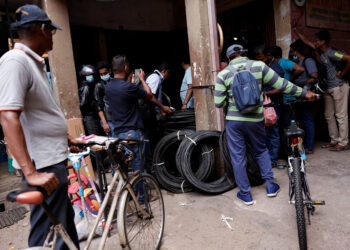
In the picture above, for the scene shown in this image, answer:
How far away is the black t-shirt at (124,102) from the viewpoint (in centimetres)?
396

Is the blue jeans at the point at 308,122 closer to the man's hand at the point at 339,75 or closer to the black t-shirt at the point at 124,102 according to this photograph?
the man's hand at the point at 339,75

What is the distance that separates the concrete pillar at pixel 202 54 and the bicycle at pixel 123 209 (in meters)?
1.86

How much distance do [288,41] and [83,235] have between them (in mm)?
5478

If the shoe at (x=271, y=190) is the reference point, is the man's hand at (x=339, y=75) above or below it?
above

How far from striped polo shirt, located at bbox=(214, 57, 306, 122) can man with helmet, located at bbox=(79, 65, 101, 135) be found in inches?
105

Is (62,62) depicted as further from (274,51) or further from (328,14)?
(328,14)

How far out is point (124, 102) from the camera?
159 inches

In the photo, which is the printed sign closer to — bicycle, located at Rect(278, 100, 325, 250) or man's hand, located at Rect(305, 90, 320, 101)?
man's hand, located at Rect(305, 90, 320, 101)

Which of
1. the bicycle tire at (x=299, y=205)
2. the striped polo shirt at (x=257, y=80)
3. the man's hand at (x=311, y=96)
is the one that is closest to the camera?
the bicycle tire at (x=299, y=205)

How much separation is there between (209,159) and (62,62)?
118 inches

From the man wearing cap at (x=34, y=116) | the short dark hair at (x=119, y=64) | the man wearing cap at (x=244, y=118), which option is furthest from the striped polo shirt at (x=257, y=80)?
the man wearing cap at (x=34, y=116)

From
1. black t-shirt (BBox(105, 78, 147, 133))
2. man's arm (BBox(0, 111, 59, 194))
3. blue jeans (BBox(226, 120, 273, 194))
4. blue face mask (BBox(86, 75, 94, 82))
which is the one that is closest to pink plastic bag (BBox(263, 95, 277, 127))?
blue jeans (BBox(226, 120, 273, 194))

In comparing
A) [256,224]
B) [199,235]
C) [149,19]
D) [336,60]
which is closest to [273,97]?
[336,60]

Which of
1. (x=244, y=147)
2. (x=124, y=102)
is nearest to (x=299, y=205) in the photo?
(x=244, y=147)
